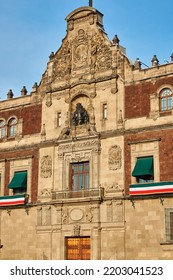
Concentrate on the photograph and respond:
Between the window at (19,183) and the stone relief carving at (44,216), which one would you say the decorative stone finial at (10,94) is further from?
the stone relief carving at (44,216)

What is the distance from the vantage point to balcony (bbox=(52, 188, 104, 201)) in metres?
30.7

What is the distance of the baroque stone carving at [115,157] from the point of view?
30656 millimetres

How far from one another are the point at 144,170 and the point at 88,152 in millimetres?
4996

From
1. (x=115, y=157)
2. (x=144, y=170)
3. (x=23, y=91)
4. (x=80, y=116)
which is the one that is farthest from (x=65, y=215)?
(x=23, y=91)

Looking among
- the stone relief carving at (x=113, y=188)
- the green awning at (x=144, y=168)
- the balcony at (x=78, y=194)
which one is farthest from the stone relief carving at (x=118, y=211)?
the green awning at (x=144, y=168)

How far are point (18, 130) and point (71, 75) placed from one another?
644 centimetres

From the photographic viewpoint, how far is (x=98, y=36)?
3381 cm

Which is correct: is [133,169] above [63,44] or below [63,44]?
below

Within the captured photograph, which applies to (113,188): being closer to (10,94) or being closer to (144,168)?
(144,168)

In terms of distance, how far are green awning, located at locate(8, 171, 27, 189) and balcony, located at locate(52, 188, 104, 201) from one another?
9.74 ft
